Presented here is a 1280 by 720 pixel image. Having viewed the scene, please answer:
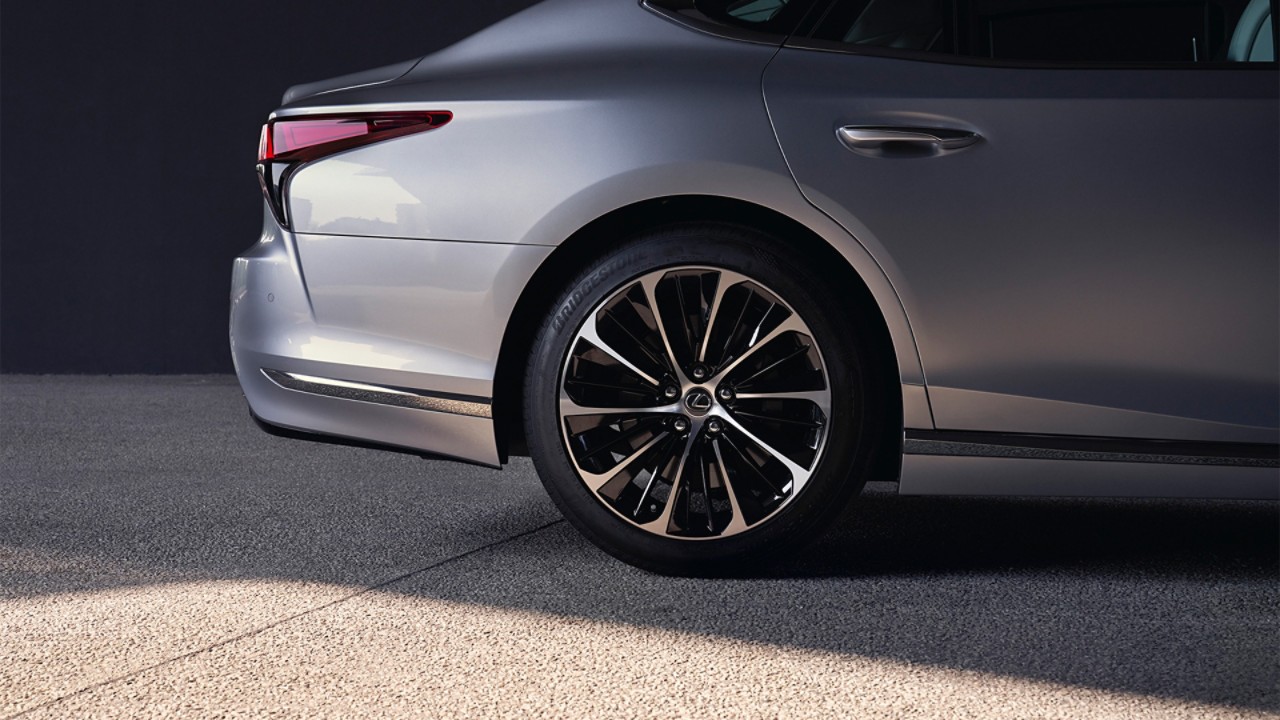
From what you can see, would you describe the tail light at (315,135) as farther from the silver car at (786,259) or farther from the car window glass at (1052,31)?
the car window glass at (1052,31)

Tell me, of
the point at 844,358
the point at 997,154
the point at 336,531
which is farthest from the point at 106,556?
the point at 997,154

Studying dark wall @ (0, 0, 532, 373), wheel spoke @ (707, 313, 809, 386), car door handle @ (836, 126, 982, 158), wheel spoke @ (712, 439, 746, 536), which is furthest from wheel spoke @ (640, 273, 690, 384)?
dark wall @ (0, 0, 532, 373)

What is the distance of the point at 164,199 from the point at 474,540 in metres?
4.76

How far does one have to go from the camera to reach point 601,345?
99.3 inches

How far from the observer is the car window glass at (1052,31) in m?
2.50

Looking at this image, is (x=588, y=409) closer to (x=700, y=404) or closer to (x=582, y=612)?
(x=700, y=404)

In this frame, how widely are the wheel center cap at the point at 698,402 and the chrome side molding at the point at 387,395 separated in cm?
42

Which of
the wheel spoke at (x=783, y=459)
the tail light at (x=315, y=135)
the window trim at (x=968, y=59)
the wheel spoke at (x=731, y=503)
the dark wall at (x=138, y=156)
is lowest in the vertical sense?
the dark wall at (x=138, y=156)

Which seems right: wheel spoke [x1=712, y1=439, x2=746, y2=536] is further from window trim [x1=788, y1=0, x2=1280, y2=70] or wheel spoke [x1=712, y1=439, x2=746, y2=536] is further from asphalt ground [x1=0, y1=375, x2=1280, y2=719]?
window trim [x1=788, y1=0, x2=1280, y2=70]

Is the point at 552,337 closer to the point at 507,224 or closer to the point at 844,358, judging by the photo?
the point at 507,224

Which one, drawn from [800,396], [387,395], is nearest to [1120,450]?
[800,396]

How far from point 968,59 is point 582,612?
1361 mm

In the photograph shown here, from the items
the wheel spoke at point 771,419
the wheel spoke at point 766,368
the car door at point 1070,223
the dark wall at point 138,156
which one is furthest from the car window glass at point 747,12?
the dark wall at point 138,156

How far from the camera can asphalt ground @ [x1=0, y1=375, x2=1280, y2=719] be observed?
1.85 metres
